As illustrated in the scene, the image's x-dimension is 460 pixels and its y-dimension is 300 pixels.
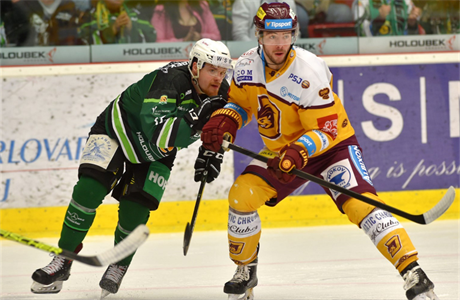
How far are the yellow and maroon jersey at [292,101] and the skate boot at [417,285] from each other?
63 cm

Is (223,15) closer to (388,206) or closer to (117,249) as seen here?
(388,206)

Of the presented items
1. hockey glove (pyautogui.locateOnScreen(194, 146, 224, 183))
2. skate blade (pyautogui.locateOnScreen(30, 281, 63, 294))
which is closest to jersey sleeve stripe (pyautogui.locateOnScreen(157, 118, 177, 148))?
hockey glove (pyautogui.locateOnScreen(194, 146, 224, 183))

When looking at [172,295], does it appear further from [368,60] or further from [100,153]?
[368,60]

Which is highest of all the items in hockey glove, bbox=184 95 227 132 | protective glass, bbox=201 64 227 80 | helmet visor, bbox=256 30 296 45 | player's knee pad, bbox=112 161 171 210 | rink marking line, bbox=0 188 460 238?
helmet visor, bbox=256 30 296 45

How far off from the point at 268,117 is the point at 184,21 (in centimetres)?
276

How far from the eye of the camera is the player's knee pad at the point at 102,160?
10.7 ft

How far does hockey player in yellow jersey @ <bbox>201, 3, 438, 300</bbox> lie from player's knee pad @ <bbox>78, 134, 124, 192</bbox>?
70cm

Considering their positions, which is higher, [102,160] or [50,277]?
[102,160]

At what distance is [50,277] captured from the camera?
3113 millimetres

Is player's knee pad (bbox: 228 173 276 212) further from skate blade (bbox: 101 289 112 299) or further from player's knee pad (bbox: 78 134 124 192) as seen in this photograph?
skate blade (bbox: 101 289 112 299)

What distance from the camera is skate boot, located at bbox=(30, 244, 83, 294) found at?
10.2 ft

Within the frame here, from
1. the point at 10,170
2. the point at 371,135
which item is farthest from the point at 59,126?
the point at 371,135

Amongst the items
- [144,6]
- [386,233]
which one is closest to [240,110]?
[386,233]

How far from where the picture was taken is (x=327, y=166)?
9.53 ft
